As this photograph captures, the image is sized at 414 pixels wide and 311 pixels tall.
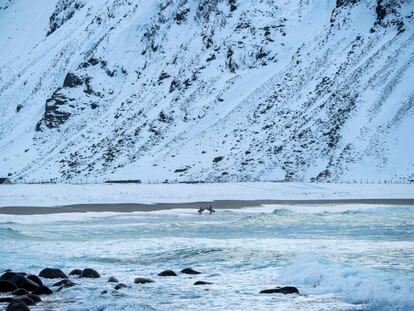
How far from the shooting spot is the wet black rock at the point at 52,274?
20625mm

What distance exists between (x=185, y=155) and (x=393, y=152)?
Answer: 38.0 meters

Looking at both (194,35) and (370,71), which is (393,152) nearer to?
(370,71)

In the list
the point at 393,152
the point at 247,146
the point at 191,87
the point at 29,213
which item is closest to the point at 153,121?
A: the point at 191,87

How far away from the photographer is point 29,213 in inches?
1781

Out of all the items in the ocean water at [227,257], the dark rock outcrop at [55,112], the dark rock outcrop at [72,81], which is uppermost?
the dark rock outcrop at [72,81]

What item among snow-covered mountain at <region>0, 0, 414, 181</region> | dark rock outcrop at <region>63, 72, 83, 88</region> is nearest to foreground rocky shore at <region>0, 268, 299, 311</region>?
snow-covered mountain at <region>0, 0, 414, 181</region>

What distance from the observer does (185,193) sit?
216 feet

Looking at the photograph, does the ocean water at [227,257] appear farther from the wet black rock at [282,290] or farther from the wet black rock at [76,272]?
the wet black rock at [76,272]

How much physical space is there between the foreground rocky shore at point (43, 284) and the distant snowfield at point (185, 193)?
34.5 m

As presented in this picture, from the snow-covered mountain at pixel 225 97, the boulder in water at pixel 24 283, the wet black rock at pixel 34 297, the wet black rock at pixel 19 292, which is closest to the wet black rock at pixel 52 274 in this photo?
the boulder in water at pixel 24 283

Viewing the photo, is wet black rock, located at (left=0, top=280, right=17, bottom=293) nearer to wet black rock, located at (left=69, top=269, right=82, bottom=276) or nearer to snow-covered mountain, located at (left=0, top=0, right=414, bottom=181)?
wet black rock, located at (left=69, top=269, right=82, bottom=276)

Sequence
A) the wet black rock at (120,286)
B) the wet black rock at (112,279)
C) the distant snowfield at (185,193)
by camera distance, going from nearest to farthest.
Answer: the wet black rock at (120,286)
the wet black rock at (112,279)
the distant snowfield at (185,193)

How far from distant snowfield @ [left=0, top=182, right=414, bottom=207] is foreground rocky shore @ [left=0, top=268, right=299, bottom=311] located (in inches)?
1360

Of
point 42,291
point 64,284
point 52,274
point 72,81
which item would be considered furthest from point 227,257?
point 72,81
